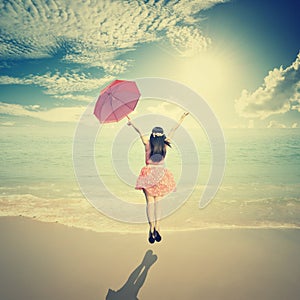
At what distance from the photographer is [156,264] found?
6848mm

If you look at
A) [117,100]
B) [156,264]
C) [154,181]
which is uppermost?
[117,100]

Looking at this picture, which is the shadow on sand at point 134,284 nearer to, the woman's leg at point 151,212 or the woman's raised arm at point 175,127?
the woman's leg at point 151,212

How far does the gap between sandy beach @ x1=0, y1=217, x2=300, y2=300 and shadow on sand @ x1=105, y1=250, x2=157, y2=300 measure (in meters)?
0.04

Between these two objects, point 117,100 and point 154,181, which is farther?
point 117,100

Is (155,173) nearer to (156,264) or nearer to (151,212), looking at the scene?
(151,212)

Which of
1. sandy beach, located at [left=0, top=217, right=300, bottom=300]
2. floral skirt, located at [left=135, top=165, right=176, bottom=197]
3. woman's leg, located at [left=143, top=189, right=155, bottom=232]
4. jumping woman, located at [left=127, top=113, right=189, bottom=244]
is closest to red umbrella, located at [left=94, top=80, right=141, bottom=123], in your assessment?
jumping woman, located at [left=127, top=113, right=189, bottom=244]

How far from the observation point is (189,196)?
49.7 feet

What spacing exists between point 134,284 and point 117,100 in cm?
406

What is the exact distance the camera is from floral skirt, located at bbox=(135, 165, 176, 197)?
7.16 meters

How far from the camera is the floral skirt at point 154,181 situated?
7.16m

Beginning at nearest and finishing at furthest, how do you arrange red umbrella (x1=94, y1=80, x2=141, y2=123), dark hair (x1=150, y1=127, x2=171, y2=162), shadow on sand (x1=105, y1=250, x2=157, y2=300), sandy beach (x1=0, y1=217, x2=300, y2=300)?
shadow on sand (x1=105, y1=250, x2=157, y2=300) → sandy beach (x1=0, y1=217, x2=300, y2=300) → dark hair (x1=150, y1=127, x2=171, y2=162) → red umbrella (x1=94, y1=80, x2=141, y2=123)

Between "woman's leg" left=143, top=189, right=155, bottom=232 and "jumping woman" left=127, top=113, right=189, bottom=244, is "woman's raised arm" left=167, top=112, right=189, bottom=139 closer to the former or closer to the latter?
"jumping woman" left=127, top=113, right=189, bottom=244

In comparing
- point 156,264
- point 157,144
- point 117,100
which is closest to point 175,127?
point 157,144

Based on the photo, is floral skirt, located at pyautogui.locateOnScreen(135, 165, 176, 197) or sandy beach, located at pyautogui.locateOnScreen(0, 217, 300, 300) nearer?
sandy beach, located at pyautogui.locateOnScreen(0, 217, 300, 300)
